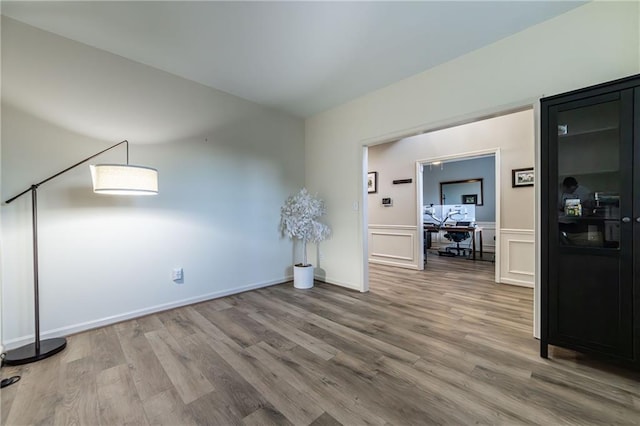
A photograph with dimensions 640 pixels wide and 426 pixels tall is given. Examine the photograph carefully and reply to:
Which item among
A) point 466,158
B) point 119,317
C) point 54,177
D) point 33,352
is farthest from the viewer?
point 466,158

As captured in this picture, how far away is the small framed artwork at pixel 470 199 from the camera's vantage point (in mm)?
7133

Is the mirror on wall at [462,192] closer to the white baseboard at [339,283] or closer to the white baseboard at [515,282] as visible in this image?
the white baseboard at [515,282]

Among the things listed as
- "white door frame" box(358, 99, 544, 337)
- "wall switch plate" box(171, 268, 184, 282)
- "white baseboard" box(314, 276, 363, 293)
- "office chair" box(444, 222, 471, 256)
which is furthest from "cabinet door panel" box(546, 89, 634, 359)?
"office chair" box(444, 222, 471, 256)

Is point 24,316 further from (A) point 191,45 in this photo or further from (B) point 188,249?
(A) point 191,45

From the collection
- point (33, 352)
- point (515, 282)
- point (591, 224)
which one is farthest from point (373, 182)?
point (33, 352)

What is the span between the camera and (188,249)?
3.05 meters

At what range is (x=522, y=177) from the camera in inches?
155

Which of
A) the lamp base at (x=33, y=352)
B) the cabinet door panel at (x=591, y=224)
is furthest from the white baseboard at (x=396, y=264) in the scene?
the lamp base at (x=33, y=352)

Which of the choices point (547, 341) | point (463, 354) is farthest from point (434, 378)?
point (547, 341)

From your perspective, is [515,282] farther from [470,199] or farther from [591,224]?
[470,199]

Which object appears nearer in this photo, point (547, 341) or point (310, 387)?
A: point (310, 387)

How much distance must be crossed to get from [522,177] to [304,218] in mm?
3447

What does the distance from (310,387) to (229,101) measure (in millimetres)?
3386

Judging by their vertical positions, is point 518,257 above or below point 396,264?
above
